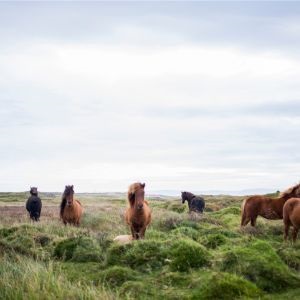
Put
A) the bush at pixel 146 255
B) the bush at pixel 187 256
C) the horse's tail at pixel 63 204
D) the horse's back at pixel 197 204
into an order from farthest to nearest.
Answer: the horse's back at pixel 197 204 < the horse's tail at pixel 63 204 < the bush at pixel 146 255 < the bush at pixel 187 256

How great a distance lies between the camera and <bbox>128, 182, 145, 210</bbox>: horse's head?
13.1 metres

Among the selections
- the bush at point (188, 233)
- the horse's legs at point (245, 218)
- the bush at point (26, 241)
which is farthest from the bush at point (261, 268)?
the horse's legs at point (245, 218)

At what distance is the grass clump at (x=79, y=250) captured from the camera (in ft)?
36.9

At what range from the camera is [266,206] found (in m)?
17.8

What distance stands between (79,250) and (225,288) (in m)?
4.78

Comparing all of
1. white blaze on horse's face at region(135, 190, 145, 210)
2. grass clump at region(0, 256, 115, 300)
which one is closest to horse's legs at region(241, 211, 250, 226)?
white blaze on horse's face at region(135, 190, 145, 210)

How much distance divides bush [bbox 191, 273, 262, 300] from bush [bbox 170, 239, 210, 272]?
4.99ft

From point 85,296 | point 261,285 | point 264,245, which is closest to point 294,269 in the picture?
point 264,245

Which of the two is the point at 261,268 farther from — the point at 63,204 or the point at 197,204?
the point at 197,204

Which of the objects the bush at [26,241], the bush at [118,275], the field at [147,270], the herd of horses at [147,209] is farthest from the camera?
the herd of horses at [147,209]

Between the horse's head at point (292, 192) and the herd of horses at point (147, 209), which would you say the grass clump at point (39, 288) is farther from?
the horse's head at point (292, 192)

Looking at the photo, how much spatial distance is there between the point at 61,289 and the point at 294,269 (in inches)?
194

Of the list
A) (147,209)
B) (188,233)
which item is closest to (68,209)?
(147,209)

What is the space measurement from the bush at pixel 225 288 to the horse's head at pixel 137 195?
5266 mm
